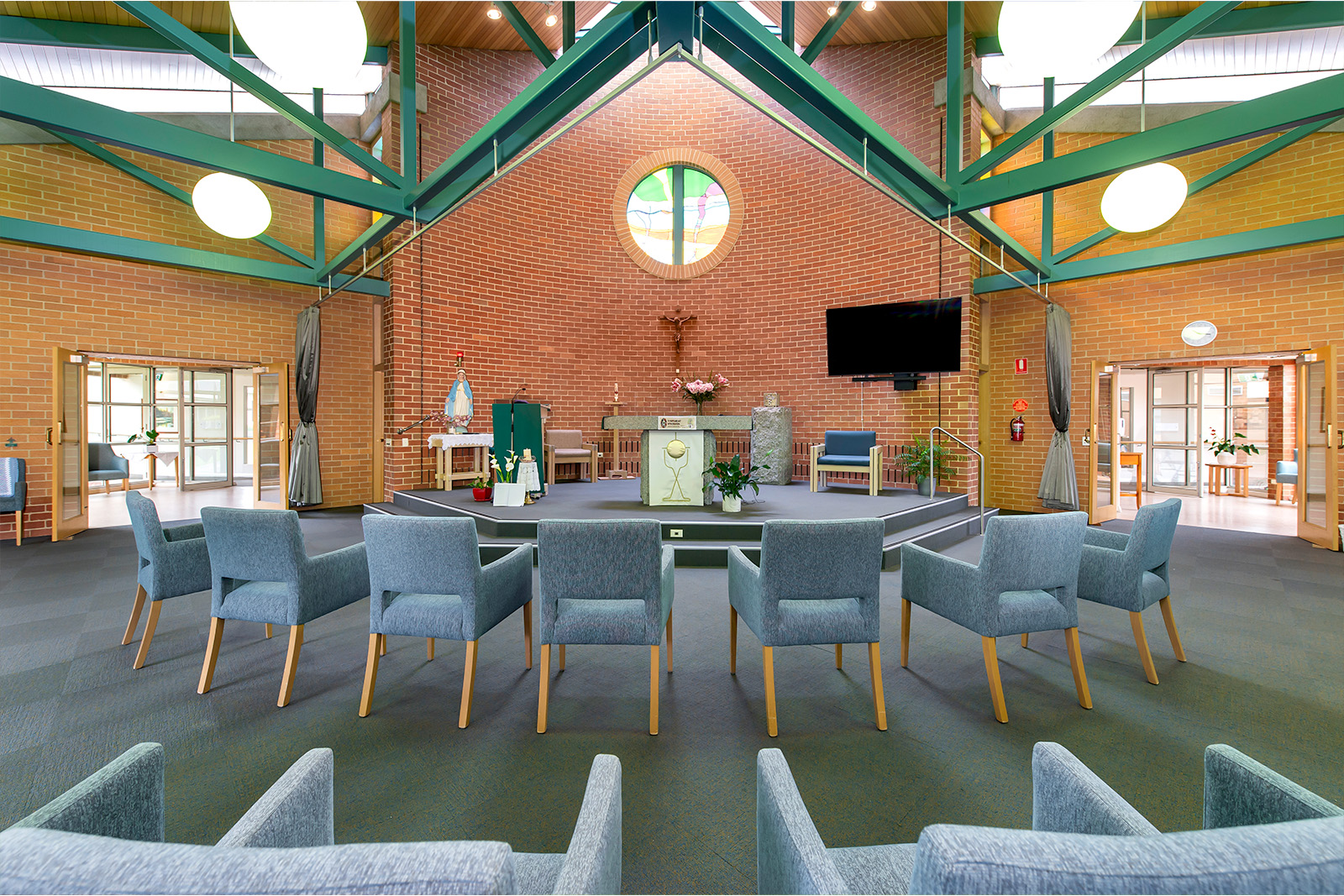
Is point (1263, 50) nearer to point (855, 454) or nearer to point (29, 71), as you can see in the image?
point (855, 454)

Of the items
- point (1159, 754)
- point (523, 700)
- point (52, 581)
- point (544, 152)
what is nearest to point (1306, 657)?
point (1159, 754)

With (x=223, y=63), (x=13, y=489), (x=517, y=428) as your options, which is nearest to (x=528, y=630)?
(x=517, y=428)

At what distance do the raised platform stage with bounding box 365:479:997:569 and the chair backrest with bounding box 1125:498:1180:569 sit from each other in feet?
5.61

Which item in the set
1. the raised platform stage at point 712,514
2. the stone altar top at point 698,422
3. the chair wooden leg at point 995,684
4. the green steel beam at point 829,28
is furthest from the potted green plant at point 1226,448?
the chair wooden leg at point 995,684

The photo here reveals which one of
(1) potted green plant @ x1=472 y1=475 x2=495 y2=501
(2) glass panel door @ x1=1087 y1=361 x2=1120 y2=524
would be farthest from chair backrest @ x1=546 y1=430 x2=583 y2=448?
(2) glass panel door @ x1=1087 y1=361 x2=1120 y2=524

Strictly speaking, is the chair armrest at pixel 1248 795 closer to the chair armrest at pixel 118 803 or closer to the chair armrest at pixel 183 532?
the chair armrest at pixel 118 803

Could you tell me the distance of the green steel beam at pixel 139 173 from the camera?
19.2ft

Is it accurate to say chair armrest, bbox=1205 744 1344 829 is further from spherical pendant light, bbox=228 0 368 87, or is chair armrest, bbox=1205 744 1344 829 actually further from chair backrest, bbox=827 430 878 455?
chair backrest, bbox=827 430 878 455

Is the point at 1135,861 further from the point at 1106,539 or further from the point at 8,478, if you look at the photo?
the point at 8,478

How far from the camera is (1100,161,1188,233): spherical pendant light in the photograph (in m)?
3.73

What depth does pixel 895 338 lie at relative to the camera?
272 inches

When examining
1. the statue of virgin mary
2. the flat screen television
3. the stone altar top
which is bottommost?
the stone altar top

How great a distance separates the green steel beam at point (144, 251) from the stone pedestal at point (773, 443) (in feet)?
18.0

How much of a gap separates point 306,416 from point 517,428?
9.51 ft
